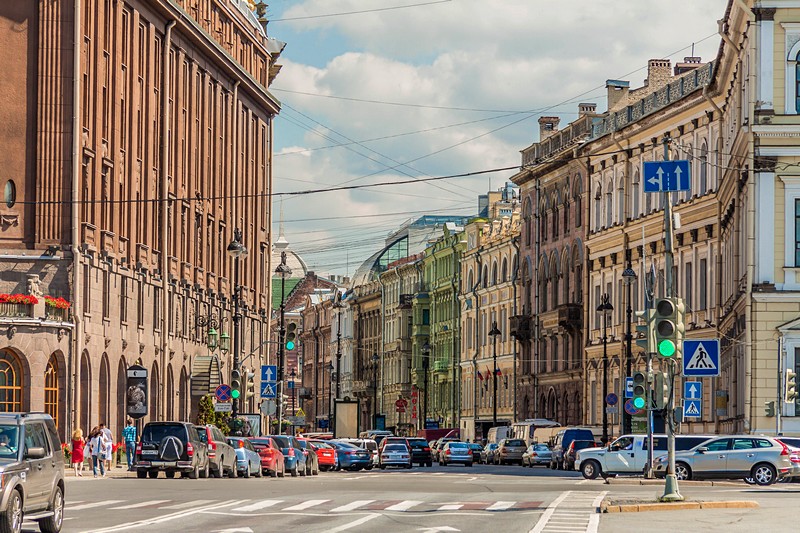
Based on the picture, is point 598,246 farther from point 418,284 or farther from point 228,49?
point 418,284

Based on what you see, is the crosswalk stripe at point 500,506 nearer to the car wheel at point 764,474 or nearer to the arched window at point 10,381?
the car wheel at point 764,474

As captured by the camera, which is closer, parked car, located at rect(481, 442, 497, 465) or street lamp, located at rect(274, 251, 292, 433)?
street lamp, located at rect(274, 251, 292, 433)

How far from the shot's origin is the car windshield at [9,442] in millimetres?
23128

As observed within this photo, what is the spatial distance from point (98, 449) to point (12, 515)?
32828 millimetres

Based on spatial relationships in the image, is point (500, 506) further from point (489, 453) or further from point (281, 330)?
point (489, 453)

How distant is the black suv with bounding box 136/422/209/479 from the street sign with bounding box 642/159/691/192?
68.3ft

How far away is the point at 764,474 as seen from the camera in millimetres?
47938

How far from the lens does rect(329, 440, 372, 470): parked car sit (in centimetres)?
7275

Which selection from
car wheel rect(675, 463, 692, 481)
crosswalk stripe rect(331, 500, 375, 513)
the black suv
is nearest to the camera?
crosswalk stripe rect(331, 500, 375, 513)

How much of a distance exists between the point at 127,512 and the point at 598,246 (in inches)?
2544

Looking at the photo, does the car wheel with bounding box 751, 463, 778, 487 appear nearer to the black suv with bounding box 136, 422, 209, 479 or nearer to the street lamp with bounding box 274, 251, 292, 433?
the black suv with bounding box 136, 422, 209, 479

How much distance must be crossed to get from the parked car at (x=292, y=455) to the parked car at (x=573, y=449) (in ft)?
46.1

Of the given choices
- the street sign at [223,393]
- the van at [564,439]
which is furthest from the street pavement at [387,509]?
the van at [564,439]

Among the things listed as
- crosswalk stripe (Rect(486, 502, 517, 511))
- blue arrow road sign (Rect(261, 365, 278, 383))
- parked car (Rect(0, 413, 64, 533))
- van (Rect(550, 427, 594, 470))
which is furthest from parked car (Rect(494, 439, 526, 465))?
parked car (Rect(0, 413, 64, 533))
